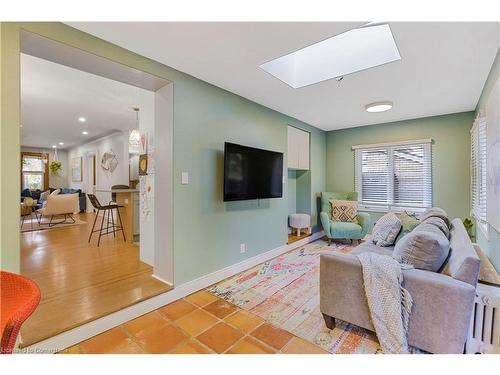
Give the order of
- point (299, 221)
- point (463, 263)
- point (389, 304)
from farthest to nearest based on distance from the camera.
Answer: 1. point (299, 221)
2. point (389, 304)
3. point (463, 263)

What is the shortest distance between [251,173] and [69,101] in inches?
145

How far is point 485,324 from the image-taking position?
1.50 metres

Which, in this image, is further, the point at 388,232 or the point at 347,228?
the point at 347,228

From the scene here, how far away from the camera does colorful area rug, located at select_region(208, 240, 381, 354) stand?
1751 mm

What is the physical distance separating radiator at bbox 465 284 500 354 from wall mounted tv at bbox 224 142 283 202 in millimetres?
2256

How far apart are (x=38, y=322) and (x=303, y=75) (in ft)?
11.3

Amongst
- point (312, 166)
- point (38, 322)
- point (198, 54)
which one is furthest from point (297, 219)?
point (38, 322)

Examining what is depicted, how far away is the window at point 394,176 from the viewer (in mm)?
4152

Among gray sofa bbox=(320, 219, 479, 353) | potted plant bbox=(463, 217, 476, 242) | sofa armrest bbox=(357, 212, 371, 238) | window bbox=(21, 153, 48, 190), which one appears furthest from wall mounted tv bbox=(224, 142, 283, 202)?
window bbox=(21, 153, 48, 190)

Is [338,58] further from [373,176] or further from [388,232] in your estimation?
[373,176]

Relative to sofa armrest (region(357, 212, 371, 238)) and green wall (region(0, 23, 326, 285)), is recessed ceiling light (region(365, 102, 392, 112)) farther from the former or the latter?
sofa armrest (region(357, 212, 371, 238))

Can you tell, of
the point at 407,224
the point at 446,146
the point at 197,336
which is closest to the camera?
the point at 197,336

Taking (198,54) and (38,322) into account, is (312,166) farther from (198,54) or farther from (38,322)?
(38,322)

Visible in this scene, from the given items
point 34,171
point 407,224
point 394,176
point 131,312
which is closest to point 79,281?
point 131,312
